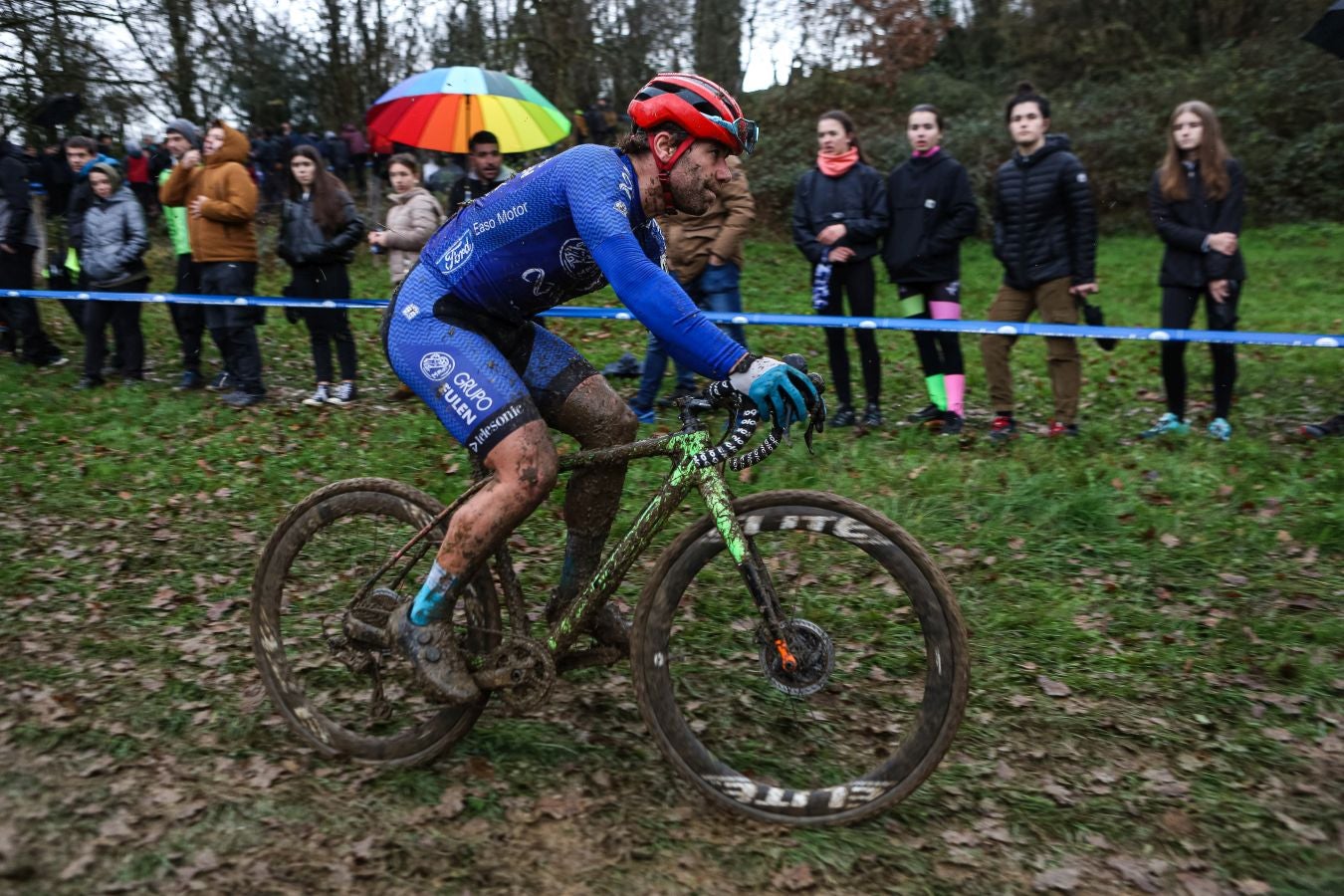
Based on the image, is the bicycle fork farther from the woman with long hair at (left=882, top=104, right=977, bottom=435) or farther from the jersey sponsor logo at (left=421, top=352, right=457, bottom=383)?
the woman with long hair at (left=882, top=104, right=977, bottom=435)

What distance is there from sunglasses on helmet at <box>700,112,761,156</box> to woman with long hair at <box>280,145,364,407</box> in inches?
252

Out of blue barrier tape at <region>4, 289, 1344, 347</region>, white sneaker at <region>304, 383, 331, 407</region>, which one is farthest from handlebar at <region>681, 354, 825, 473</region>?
white sneaker at <region>304, 383, 331, 407</region>

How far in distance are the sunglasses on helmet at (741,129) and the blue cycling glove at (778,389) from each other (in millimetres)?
767

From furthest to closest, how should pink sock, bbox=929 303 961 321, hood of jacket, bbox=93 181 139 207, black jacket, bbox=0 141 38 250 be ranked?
black jacket, bbox=0 141 38 250 < hood of jacket, bbox=93 181 139 207 < pink sock, bbox=929 303 961 321

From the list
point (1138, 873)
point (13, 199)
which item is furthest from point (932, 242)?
point (13, 199)

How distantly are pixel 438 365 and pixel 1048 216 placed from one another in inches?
214

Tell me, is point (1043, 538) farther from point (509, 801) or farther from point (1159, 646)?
point (509, 801)

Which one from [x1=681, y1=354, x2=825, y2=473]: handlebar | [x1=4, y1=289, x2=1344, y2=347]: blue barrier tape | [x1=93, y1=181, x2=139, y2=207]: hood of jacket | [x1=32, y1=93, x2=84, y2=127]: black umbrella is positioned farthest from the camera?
[x1=32, y1=93, x2=84, y2=127]: black umbrella

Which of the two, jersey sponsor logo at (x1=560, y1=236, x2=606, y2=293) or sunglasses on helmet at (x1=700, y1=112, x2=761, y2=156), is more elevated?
sunglasses on helmet at (x1=700, y1=112, x2=761, y2=156)

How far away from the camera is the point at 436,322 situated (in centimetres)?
377

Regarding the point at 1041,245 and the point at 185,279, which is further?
the point at 185,279

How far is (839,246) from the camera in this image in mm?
8398

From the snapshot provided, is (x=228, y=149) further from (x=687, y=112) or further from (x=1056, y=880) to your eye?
(x=1056, y=880)

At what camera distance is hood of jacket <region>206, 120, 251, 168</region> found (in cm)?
944
